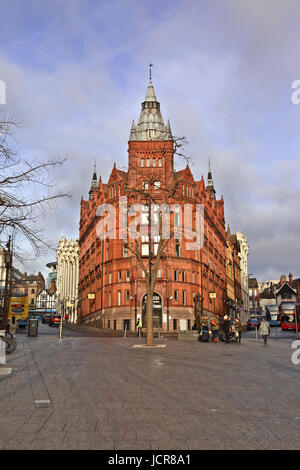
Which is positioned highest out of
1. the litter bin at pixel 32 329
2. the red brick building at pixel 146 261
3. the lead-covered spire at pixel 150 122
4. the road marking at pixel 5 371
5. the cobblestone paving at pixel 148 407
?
the lead-covered spire at pixel 150 122

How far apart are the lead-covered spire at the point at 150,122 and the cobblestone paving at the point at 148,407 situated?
50733 millimetres

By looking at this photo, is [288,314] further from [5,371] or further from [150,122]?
[5,371]

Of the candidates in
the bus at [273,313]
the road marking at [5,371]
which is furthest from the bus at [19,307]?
the bus at [273,313]

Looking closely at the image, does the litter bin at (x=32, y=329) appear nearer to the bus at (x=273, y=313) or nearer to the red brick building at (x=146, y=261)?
the red brick building at (x=146, y=261)

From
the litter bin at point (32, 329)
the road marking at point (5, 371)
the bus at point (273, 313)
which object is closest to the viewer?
the road marking at point (5, 371)

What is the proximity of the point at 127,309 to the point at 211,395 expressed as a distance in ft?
Answer: 150

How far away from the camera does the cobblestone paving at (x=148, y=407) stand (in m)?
6.59

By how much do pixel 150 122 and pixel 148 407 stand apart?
193 ft

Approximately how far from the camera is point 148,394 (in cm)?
1032

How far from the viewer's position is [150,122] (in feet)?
212

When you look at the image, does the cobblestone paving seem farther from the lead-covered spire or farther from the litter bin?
the lead-covered spire

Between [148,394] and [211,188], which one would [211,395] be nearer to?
[148,394]

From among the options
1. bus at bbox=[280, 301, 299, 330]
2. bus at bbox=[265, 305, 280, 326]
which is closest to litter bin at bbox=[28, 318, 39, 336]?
bus at bbox=[280, 301, 299, 330]

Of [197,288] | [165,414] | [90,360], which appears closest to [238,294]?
[197,288]
